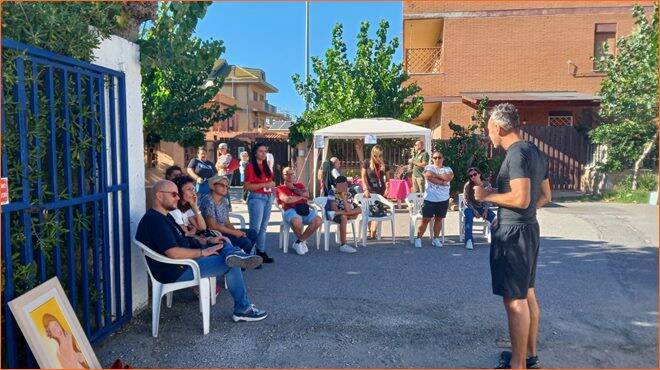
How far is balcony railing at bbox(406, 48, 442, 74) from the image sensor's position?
20531 millimetres

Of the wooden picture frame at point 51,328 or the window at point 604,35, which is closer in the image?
the wooden picture frame at point 51,328

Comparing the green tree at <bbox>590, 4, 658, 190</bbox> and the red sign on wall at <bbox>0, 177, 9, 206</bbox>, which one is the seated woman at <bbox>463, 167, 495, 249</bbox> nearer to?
the red sign on wall at <bbox>0, 177, 9, 206</bbox>

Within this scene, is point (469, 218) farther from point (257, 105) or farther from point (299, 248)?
point (257, 105)

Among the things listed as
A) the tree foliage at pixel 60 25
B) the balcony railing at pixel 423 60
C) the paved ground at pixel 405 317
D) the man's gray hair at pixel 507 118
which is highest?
the balcony railing at pixel 423 60

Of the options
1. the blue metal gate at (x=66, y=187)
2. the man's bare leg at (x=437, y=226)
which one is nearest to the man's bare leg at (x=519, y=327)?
the blue metal gate at (x=66, y=187)

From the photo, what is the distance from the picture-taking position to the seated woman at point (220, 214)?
5.59 m

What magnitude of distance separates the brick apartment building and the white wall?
621 inches

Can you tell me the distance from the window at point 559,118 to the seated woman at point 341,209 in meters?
14.2

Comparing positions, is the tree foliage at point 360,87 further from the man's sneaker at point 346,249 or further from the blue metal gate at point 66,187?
the blue metal gate at point 66,187

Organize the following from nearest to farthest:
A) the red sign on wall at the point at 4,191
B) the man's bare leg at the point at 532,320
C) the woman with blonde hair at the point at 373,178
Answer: the red sign on wall at the point at 4,191 → the man's bare leg at the point at 532,320 → the woman with blonde hair at the point at 373,178

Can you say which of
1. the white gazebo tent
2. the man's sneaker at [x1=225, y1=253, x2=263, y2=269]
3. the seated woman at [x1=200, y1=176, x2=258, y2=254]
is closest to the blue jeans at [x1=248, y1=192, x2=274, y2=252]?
the seated woman at [x1=200, y1=176, x2=258, y2=254]

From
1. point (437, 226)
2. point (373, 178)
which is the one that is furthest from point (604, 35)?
point (437, 226)

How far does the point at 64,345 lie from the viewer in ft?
9.99

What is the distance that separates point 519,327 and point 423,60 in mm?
19337
